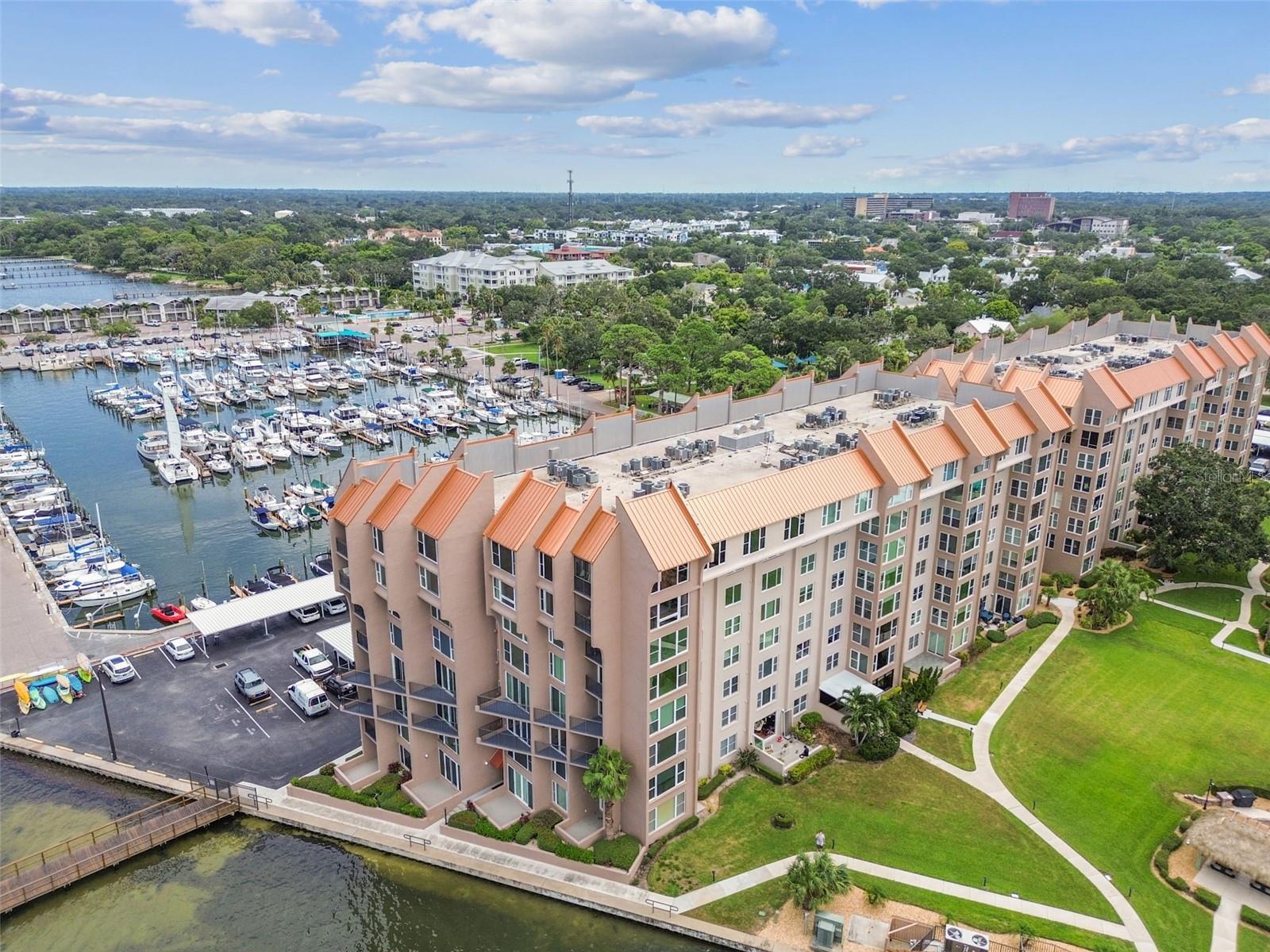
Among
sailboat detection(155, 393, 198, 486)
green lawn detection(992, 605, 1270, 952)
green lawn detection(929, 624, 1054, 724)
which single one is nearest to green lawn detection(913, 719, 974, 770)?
green lawn detection(929, 624, 1054, 724)

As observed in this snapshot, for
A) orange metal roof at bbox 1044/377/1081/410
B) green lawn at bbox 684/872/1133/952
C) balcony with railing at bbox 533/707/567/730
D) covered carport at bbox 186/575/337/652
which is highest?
orange metal roof at bbox 1044/377/1081/410

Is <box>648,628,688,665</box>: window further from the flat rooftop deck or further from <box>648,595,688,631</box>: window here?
the flat rooftop deck

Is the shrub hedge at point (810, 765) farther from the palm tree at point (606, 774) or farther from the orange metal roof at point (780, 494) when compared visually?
the orange metal roof at point (780, 494)

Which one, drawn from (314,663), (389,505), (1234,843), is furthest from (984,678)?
(314,663)

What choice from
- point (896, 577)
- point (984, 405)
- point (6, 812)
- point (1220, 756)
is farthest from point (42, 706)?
point (1220, 756)

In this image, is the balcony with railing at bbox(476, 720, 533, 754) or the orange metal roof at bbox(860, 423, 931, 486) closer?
the balcony with railing at bbox(476, 720, 533, 754)

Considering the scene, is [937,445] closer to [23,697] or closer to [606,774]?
[606,774]

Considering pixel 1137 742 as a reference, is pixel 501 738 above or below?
above
